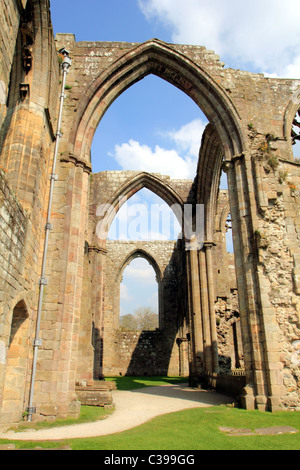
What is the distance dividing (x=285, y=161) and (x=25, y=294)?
5.96m

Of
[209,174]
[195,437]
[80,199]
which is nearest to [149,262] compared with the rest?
[209,174]

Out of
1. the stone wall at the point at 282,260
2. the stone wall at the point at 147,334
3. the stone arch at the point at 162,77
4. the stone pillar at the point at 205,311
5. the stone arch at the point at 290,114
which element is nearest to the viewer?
the stone wall at the point at 282,260

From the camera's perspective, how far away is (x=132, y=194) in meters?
15.6

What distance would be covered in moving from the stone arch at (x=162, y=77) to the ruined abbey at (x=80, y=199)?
2 cm

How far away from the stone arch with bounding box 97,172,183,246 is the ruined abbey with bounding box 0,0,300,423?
19.7ft

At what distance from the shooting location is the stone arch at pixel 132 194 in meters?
14.6

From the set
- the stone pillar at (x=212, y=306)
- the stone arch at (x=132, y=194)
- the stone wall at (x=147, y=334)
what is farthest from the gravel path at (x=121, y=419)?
the stone wall at (x=147, y=334)

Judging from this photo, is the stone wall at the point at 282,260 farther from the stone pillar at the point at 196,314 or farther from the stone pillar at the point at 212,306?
the stone pillar at the point at 196,314

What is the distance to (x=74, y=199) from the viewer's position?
709cm

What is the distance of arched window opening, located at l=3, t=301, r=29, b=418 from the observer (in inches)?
197

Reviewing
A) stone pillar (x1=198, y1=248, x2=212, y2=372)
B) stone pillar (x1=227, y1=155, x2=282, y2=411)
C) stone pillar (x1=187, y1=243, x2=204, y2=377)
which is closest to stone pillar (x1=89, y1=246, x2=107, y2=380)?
stone pillar (x1=187, y1=243, x2=204, y2=377)

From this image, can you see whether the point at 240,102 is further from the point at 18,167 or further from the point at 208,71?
the point at 18,167

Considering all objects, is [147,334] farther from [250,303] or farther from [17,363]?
[17,363]
